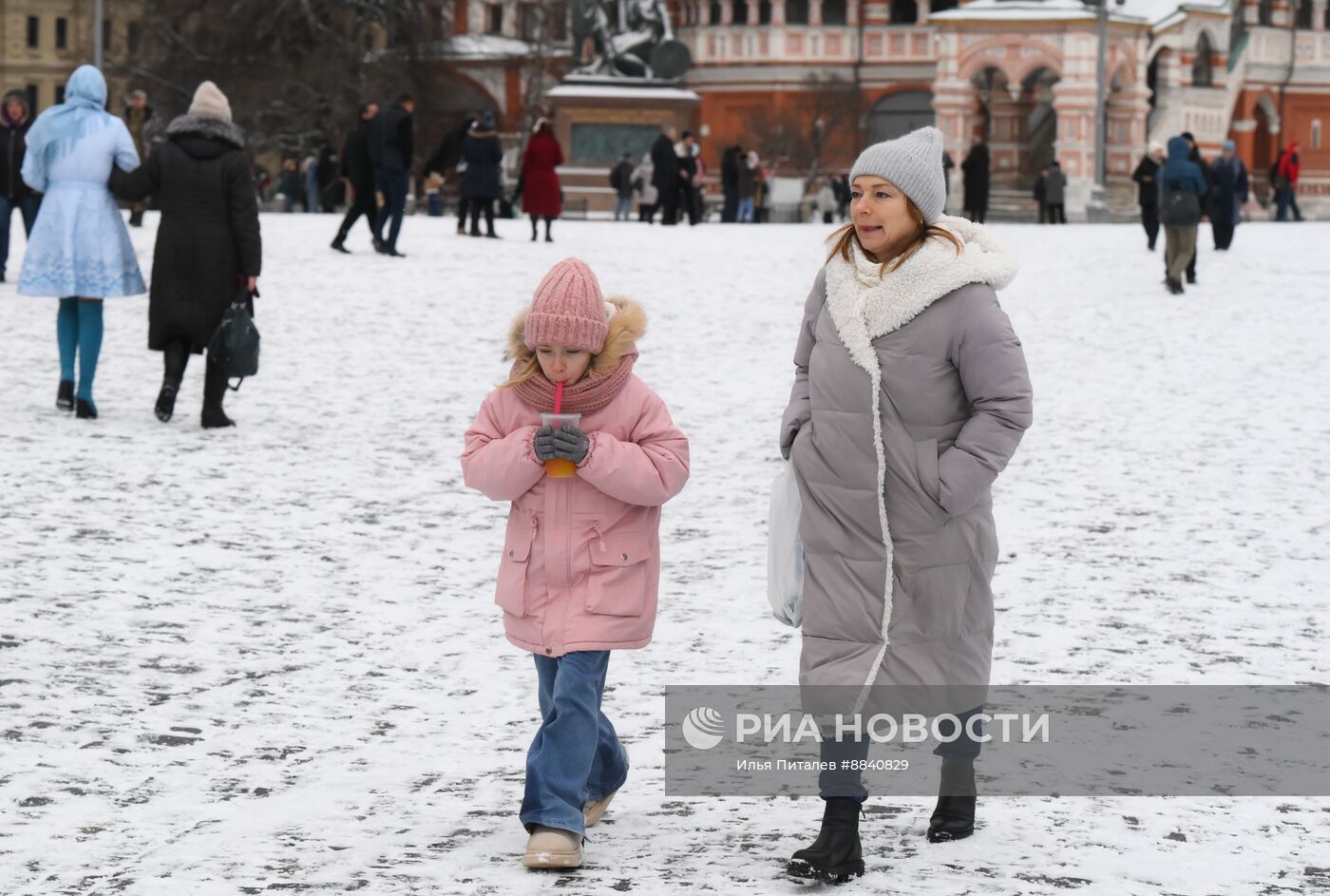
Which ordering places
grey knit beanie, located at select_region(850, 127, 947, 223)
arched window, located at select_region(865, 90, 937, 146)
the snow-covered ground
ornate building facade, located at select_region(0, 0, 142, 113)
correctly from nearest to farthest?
1. grey knit beanie, located at select_region(850, 127, 947, 223)
2. the snow-covered ground
3. arched window, located at select_region(865, 90, 937, 146)
4. ornate building facade, located at select_region(0, 0, 142, 113)

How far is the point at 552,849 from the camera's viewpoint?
→ 468 centimetres

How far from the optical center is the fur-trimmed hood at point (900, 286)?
15.2ft

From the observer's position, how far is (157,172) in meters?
10.5

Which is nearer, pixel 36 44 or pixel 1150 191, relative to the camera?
pixel 1150 191

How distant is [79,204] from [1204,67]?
167 ft

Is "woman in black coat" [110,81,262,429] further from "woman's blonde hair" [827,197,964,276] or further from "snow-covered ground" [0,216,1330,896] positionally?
"woman's blonde hair" [827,197,964,276]

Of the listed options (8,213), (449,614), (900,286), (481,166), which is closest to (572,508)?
(900,286)

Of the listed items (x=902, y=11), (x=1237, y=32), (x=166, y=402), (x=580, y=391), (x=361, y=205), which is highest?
(x=902, y=11)

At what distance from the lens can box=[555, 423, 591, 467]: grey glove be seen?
15.2 ft

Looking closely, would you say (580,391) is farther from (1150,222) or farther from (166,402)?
(1150,222)

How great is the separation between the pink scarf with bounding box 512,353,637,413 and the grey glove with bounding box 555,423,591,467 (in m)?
0.12

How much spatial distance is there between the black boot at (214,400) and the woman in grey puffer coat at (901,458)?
22.9ft

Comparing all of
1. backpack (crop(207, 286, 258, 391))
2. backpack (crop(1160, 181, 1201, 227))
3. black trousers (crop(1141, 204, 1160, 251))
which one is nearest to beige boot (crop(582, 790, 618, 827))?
backpack (crop(207, 286, 258, 391))

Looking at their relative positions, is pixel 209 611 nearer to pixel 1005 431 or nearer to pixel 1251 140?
pixel 1005 431
